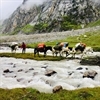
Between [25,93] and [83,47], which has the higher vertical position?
[83,47]

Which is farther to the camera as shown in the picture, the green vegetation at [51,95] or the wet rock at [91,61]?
the wet rock at [91,61]

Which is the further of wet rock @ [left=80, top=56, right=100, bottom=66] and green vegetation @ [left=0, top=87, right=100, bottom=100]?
wet rock @ [left=80, top=56, right=100, bottom=66]

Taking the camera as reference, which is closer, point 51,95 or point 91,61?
point 51,95

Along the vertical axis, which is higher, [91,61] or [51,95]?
[91,61]

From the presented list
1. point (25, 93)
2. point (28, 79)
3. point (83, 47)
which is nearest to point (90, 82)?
point (28, 79)

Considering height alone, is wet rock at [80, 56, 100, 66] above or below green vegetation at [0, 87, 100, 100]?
above

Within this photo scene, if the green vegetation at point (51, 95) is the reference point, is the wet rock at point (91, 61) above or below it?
above

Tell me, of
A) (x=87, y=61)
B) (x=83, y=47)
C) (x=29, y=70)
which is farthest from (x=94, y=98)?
(x=83, y=47)

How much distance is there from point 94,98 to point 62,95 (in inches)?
90.9

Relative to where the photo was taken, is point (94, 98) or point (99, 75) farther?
point (99, 75)

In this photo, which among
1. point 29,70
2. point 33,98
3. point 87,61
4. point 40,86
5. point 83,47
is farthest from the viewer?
point 83,47

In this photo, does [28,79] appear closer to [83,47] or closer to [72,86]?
[72,86]

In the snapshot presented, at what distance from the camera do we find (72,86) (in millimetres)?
24844

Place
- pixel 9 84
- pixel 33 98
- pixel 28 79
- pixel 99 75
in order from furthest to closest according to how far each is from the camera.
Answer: pixel 99 75 < pixel 28 79 < pixel 9 84 < pixel 33 98
